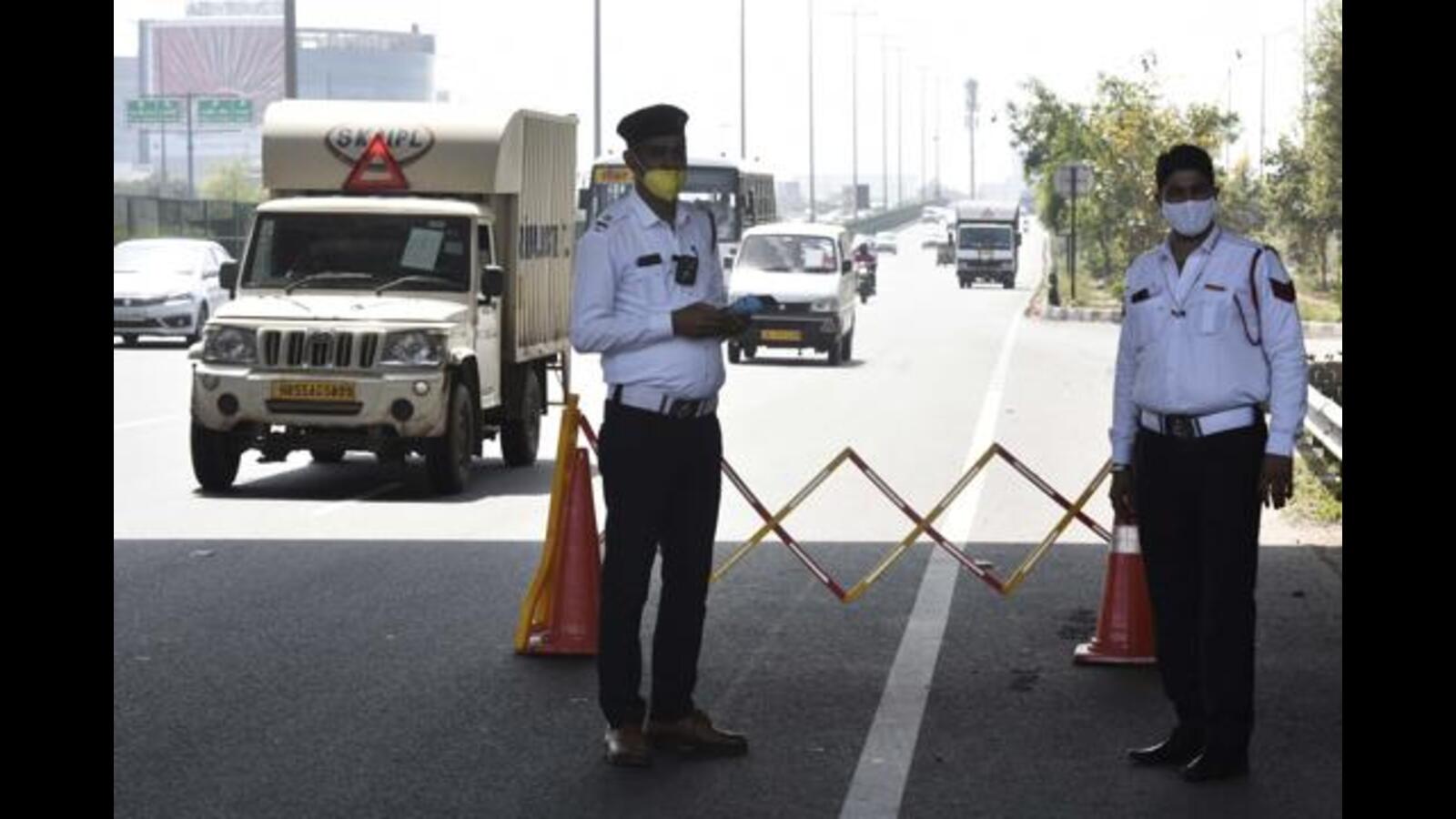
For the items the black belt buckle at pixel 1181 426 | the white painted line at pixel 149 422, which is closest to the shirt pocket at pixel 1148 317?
the black belt buckle at pixel 1181 426

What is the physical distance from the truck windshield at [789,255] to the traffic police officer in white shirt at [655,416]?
100 feet

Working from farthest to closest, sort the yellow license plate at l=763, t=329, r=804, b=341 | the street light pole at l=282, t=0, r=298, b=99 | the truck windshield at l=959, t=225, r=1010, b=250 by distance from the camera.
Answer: the truck windshield at l=959, t=225, r=1010, b=250 → the street light pole at l=282, t=0, r=298, b=99 → the yellow license plate at l=763, t=329, r=804, b=341

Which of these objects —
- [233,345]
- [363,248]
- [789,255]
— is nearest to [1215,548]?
[233,345]

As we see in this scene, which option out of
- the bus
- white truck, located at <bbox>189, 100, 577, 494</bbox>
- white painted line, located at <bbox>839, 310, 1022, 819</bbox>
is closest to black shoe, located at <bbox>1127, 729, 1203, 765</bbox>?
white painted line, located at <bbox>839, 310, 1022, 819</bbox>

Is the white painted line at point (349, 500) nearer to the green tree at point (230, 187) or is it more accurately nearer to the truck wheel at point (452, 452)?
the truck wheel at point (452, 452)

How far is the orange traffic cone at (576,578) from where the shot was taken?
1123 centimetres

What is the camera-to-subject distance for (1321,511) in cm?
1750

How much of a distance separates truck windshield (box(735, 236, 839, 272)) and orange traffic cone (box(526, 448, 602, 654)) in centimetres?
2834

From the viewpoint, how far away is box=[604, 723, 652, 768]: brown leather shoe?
29.2 feet

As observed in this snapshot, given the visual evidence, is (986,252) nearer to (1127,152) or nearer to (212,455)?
(1127,152)

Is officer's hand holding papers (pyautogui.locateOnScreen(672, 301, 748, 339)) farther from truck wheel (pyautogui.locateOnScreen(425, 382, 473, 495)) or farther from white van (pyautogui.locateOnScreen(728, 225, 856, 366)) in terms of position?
white van (pyautogui.locateOnScreen(728, 225, 856, 366))

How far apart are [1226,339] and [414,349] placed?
34.3ft
